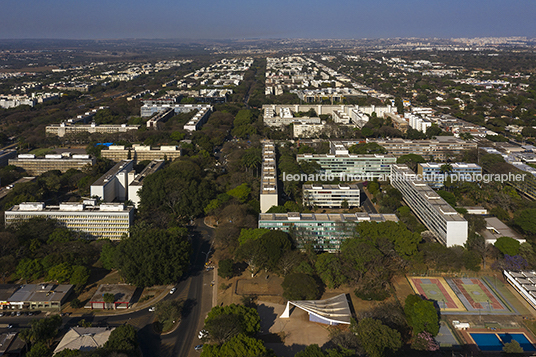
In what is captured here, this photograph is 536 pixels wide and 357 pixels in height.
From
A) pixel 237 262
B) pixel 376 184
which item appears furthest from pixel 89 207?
pixel 376 184

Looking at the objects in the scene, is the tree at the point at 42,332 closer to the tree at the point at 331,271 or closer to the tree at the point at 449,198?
Answer: the tree at the point at 331,271

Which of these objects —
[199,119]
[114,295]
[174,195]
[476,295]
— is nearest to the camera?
[114,295]

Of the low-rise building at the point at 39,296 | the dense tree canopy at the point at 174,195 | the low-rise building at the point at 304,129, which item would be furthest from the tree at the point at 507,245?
the low-rise building at the point at 304,129

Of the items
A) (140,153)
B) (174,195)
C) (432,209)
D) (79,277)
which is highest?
(140,153)

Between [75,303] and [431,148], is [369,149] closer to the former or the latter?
[431,148]

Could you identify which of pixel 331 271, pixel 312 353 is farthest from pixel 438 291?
pixel 312 353

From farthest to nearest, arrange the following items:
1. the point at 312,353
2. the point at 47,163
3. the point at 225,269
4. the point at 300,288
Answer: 1. the point at 47,163
2. the point at 225,269
3. the point at 300,288
4. the point at 312,353

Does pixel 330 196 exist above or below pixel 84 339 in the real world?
above
